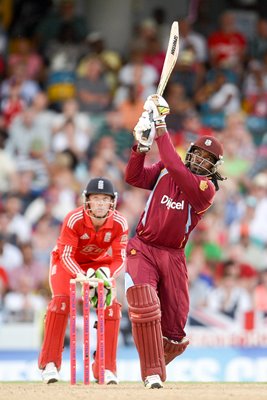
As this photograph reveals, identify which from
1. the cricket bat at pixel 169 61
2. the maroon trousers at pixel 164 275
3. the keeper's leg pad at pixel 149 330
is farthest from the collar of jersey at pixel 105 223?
the cricket bat at pixel 169 61

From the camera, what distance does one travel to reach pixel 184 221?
30.9 feet

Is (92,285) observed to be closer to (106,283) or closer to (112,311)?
(106,283)

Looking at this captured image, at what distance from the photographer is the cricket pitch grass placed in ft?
27.7

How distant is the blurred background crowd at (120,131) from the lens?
552 inches

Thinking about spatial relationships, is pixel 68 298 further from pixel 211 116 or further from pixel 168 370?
pixel 211 116

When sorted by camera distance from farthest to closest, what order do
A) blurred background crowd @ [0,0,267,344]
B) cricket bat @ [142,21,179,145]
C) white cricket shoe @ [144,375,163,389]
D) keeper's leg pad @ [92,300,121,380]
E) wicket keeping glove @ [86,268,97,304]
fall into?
1. blurred background crowd @ [0,0,267,344]
2. keeper's leg pad @ [92,300,121,380]
3. cricket bat @ [142,21,179,145]
4. wicket keeping glove @ [86,268,97,304]
5. white cricket shoe @ [144,375,163,389]

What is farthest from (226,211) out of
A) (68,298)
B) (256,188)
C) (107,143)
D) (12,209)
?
(68,298)

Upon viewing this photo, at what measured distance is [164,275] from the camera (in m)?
9.49

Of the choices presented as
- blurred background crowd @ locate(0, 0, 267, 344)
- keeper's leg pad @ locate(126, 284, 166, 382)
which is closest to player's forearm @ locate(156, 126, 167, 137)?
keeper's leg pad @ locate(126, 284, 166, 382)

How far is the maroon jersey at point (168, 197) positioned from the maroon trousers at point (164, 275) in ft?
0.25

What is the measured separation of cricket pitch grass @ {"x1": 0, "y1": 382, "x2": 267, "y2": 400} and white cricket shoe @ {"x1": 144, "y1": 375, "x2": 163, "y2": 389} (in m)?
0.06

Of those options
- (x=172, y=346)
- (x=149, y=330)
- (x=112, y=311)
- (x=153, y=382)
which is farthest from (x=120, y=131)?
(x=153, y=382)

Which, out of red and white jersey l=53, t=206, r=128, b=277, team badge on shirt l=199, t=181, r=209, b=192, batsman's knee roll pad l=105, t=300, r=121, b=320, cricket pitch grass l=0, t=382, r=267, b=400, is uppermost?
team badge on shirt l=199, t=181, r=209, b=192

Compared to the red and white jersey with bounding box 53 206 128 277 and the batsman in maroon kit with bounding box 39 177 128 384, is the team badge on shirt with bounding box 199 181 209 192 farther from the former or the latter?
the red and white jersey with bounding box 53 206 128 277
